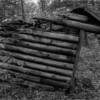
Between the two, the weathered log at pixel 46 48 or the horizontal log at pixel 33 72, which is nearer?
the weathered log at pixel 46 48

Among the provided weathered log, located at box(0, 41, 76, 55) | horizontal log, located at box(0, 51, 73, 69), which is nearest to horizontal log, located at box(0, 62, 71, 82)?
horizontal log, located at box(0, 51, 73, 69)

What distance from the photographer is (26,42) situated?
6914 mm

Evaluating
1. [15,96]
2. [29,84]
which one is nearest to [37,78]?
[29,84]

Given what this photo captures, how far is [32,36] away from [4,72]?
7.56 ft

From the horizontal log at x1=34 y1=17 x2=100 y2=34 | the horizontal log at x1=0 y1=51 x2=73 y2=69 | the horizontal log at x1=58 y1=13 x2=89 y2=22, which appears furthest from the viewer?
the horizontal log at x1=0 y1=51 x2=73 y2=69

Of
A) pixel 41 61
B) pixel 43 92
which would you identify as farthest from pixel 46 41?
pixel 43 92

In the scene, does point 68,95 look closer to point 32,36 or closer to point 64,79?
point 64,79

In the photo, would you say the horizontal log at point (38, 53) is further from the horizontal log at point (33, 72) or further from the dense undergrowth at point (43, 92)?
the dense undergrowth at point (43, 92)

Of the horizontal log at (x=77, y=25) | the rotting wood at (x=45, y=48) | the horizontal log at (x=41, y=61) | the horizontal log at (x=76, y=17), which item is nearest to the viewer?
the horizontal log at (x=77, y=25)

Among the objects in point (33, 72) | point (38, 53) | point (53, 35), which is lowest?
point (33, 72)

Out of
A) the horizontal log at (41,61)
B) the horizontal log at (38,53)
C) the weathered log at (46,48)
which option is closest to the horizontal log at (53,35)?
the weathered log at (46,48)

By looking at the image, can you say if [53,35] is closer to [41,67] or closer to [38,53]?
[38,53]

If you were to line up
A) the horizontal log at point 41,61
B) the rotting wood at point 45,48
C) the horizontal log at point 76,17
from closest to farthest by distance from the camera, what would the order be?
the horizontal log at point 76,17 → the rotting wood at point 45,48 → the horizontal log at point 41,61

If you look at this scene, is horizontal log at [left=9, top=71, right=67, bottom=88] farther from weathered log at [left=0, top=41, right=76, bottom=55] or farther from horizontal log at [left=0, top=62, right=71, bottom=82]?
weathered log at [left=0, top=41, right=76, bottom=55]
